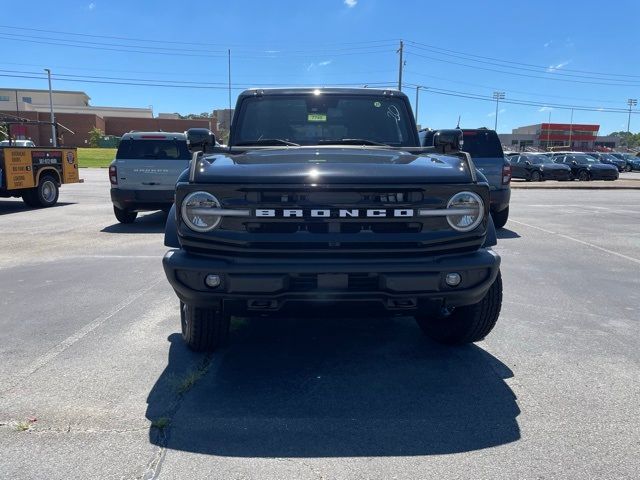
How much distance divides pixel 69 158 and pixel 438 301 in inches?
548

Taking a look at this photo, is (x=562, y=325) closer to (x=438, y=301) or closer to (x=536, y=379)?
(x=536, y=379)

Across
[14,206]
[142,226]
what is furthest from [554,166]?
[14,206]

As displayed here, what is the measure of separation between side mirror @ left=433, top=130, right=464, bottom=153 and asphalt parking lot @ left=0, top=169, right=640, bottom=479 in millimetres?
1559

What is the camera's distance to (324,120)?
504 centimetres

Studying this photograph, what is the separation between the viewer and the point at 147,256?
7910mm

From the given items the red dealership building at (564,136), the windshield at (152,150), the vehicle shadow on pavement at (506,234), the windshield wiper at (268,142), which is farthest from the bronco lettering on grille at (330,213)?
the red dealership building at (564,136)

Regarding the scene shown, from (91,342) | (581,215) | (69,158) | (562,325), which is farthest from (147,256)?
(581,215)

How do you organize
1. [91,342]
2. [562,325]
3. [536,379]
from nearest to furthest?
1. [536,379]
2. [91,342]
3. [562,325]

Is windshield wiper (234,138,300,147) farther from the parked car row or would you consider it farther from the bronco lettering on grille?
the parked car row

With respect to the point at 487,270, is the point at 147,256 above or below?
below

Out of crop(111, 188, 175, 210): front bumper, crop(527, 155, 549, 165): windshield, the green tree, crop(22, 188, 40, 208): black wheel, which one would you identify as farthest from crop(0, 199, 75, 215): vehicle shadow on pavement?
the green tree

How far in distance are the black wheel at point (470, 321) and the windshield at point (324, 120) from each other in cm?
166

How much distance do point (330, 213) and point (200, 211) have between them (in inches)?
29.7

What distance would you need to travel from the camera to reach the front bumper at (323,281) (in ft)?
10.2
